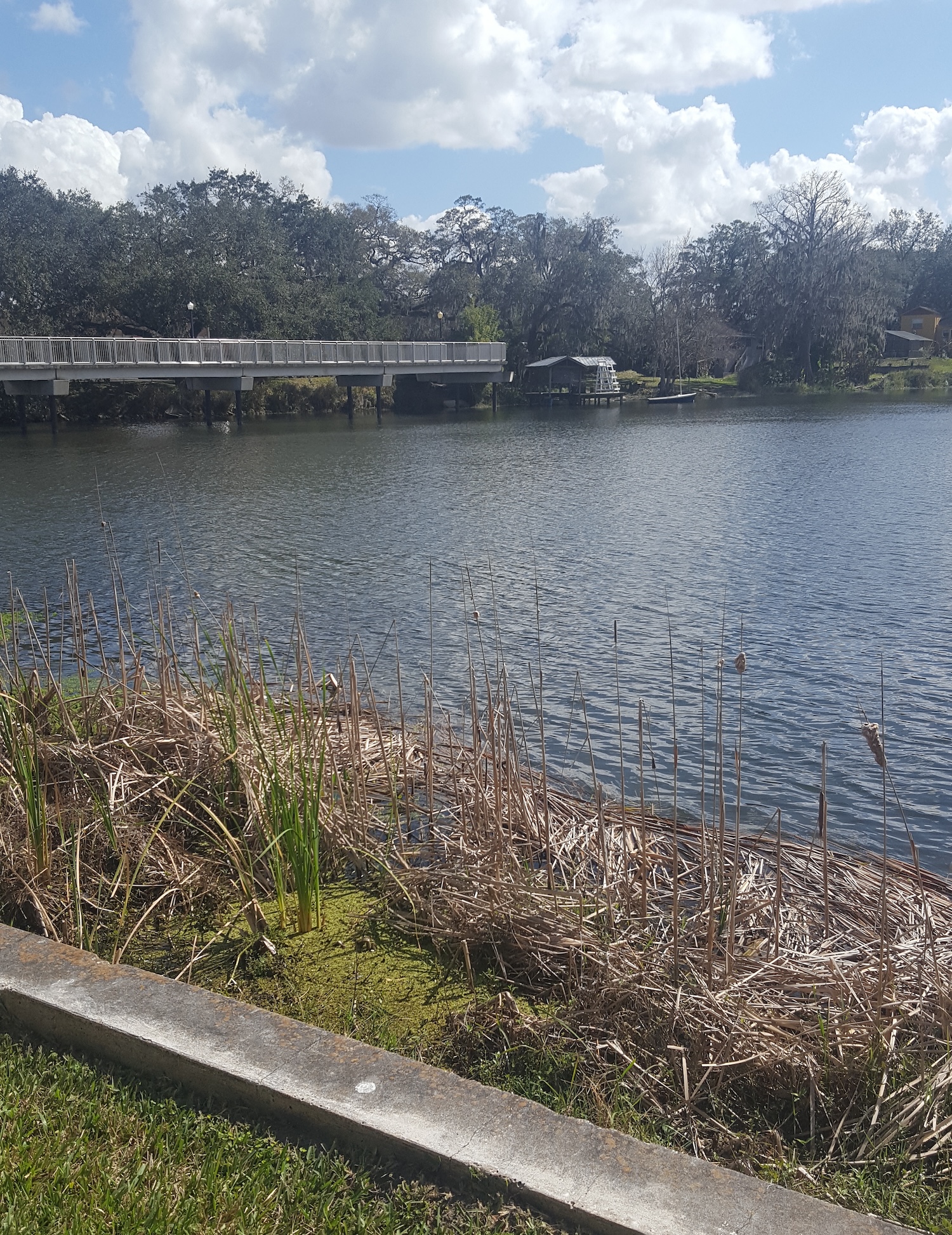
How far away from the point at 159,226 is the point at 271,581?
48.3 meters

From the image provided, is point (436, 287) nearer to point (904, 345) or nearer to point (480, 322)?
point (480, 322)

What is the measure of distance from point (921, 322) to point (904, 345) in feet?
24.4

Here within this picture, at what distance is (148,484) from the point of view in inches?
1018

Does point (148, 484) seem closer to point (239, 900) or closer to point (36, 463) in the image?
point (36, 463)

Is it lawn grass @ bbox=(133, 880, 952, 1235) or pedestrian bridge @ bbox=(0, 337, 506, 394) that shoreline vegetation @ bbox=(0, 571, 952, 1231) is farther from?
pedestrian bridge @ bbox=(0, 337, 506, 394)

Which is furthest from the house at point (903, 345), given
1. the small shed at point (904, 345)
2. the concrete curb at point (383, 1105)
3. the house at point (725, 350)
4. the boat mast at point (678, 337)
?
the concrete curb at point (383, 1105)

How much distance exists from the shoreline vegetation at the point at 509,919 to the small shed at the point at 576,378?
5698 cm

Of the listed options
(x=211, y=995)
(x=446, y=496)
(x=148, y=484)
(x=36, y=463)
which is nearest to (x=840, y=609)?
(x=211, y=995)

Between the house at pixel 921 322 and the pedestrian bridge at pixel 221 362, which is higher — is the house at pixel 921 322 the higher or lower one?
the higher one

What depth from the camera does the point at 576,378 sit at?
6250 centimetres

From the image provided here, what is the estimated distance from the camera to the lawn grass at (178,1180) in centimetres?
250

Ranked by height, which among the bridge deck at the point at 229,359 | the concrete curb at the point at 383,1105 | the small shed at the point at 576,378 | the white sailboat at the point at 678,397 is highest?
the bridge deck at the point at 229,359

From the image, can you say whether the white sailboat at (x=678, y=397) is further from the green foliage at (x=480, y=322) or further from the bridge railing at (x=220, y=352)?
the bridge railing at (x=220, y=352)

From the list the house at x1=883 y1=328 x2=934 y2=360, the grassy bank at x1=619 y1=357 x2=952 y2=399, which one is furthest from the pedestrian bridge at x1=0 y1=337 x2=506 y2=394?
the house at x1=883 y1=328 x2=934 y2=360
